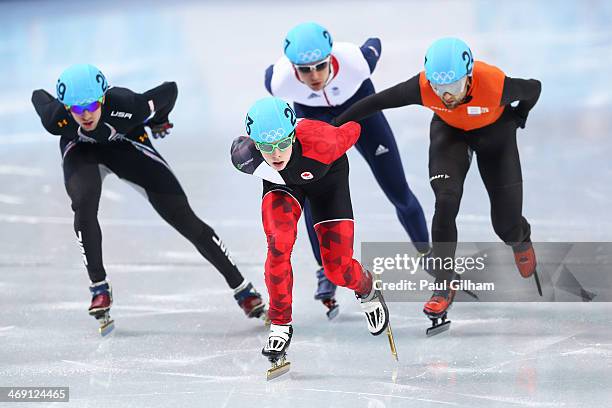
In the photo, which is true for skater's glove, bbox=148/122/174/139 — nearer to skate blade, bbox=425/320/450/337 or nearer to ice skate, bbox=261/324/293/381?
ice skate, bbox=261/324/293/381

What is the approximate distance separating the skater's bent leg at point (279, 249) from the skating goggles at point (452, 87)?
943 mm

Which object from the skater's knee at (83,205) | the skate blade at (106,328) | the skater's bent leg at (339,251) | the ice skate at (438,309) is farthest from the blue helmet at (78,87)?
the ice skate at (438,309)

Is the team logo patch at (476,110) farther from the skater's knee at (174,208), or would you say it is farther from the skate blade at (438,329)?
the skater's knee at (174,208)

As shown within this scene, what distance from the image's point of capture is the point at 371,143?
6.15m

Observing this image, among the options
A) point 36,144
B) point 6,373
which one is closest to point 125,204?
point 36,144

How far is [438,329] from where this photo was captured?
5.52m

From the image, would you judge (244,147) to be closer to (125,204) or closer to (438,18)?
(125,204)

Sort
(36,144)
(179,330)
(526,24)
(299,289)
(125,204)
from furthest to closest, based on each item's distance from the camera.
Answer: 1. (526,24)
2. (36,144)
3. (125,204)
4. (299,289)
5. (179,330)

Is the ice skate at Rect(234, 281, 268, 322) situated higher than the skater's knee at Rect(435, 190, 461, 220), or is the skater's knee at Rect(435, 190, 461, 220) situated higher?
the skater's knee at Rect(435, 190, 461, 220)

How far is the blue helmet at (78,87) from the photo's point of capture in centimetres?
549

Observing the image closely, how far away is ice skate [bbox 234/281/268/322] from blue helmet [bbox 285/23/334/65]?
132 cm

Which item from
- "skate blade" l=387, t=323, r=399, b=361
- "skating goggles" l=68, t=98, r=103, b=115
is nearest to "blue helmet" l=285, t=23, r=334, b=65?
"skating goggles" l=68, t=98, r=103, b=115

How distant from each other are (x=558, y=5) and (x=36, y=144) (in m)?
6.36

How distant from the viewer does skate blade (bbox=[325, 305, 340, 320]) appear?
5.90 meters
